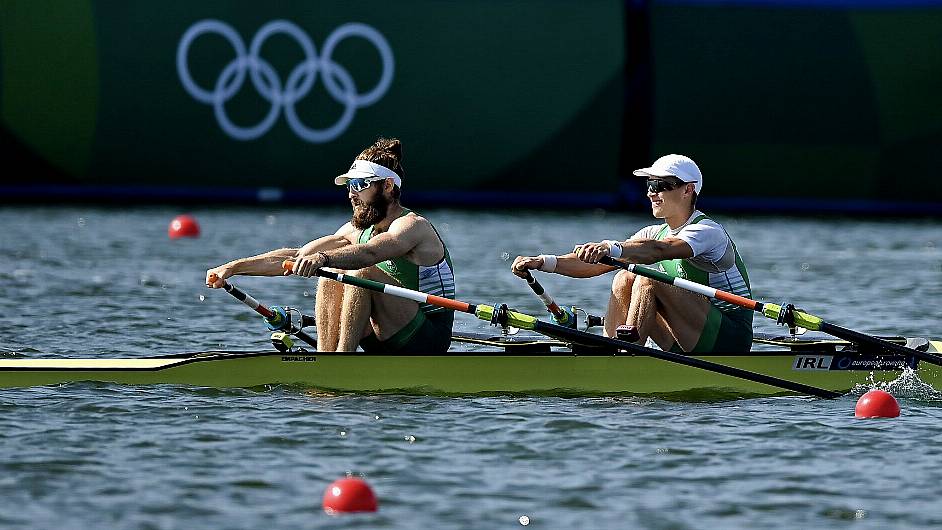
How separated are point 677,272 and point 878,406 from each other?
1.52 metres

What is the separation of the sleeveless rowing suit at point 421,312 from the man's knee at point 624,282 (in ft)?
3.40

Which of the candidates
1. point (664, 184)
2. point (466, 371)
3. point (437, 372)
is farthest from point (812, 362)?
point (437, 372)

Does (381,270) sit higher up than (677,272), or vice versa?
(677,272)

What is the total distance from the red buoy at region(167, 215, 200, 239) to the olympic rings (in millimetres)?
2961

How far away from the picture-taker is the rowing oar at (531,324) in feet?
34.2

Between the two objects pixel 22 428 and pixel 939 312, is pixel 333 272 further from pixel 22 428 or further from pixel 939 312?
pixel 939 312

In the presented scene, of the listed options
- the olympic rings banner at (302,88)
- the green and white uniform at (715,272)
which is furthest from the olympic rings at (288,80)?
the green and white uniform at (715,272)

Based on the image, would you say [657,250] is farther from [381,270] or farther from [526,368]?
[381,270]

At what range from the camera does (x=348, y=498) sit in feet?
24.9

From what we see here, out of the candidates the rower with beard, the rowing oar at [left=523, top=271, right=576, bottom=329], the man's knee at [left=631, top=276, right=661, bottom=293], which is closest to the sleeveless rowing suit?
the rower with beard

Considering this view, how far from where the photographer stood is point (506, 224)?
77.6ft

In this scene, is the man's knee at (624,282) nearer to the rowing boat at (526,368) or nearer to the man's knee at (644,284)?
the man's knee at (644,284)

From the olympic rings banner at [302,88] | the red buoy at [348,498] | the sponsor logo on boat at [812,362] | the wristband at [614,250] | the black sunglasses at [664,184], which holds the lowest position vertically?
the red buoy at [348,498]

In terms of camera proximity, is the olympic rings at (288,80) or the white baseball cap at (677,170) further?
the olympic rings at (288,80)
